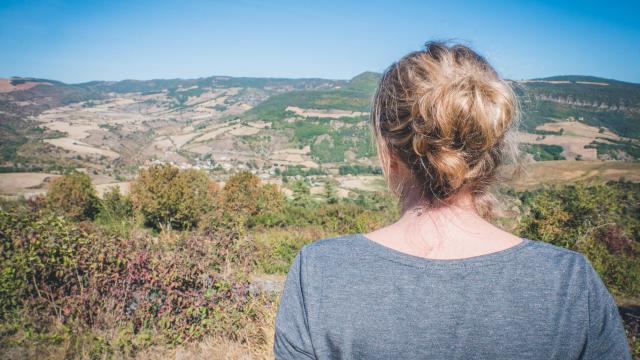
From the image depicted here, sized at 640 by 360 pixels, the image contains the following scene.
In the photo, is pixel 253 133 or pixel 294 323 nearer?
pixel 294 323

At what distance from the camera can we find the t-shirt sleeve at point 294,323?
1047mm

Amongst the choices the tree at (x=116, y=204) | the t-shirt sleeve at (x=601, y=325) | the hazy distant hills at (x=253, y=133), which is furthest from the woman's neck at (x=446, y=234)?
the hazy distant hills at (x=253, y=133)

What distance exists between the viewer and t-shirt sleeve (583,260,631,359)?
93 cm

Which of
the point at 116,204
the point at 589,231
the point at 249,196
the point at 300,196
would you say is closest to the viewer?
the point at 589,231

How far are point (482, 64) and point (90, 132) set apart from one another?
139m

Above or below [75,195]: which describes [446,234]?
above

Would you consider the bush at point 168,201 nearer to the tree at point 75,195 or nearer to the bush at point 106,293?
the tree at point 75,195

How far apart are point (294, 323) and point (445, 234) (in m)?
0.53

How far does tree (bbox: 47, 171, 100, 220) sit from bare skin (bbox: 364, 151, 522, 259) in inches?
1264

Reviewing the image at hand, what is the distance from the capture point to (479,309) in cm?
91

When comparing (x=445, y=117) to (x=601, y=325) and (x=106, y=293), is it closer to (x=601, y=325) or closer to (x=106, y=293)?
(x=601, y=325)

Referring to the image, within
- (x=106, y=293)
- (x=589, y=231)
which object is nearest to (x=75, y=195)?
(x=106, y=293)

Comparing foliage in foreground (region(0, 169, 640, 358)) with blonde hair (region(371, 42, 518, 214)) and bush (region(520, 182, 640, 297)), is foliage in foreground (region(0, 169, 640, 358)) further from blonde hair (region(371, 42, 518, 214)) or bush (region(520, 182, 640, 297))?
bush (region(520, 182, 640, 297))

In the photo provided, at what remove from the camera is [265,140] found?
129250 mm
